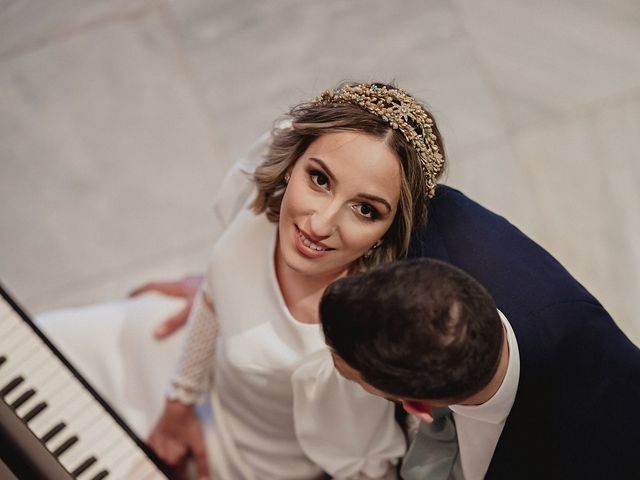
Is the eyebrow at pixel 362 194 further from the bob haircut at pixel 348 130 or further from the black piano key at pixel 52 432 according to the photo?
the black piano key at pixel 52 432

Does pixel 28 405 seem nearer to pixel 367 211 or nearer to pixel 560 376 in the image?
pixel 367 211

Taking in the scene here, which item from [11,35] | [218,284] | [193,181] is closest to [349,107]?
[218,284]

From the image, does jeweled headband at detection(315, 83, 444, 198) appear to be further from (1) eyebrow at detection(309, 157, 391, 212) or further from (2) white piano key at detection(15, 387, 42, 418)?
(2) white piano key at detection(15, 387, 42, 418)

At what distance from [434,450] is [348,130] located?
0.64 metres

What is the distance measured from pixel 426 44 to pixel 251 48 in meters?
0.68

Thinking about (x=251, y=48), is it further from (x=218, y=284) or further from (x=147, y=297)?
(x=218, y=284)

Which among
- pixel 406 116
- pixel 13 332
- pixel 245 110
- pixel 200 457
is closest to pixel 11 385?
pixel 13 332

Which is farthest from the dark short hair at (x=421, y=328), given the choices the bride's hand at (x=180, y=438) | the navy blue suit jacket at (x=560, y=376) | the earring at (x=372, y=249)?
the bride's hand at (x=180, y=438)

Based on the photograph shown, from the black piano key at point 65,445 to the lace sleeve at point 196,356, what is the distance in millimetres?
426

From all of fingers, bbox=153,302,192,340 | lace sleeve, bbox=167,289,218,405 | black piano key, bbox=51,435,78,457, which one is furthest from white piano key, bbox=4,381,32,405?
fingers, bbox=153,302,192,340

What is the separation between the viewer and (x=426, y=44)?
306 centimetres

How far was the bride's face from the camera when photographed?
4.35 ft

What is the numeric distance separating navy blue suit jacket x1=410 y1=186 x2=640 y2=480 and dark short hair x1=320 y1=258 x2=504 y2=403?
0.18 m

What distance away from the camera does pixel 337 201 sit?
4.43 feet
